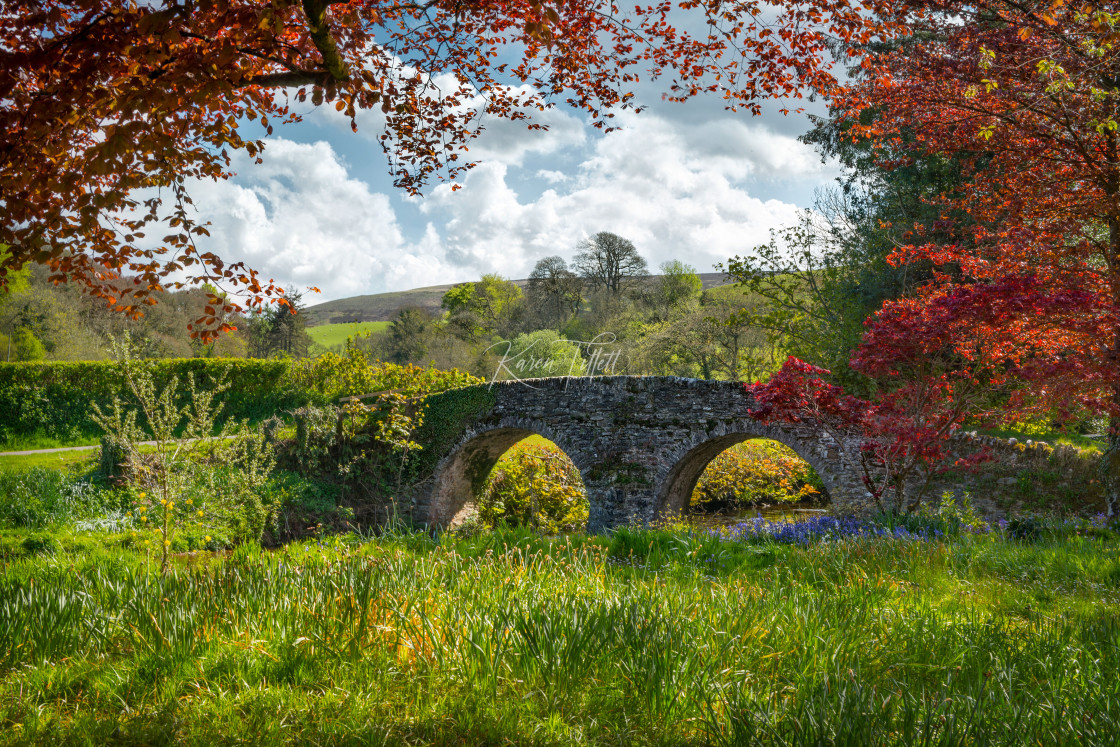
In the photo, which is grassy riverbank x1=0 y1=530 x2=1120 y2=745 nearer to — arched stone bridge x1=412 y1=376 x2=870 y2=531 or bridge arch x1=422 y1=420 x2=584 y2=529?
arched stone bridge x1=412 y1=376 x2=870 y2=531

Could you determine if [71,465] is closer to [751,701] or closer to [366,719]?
[366,719]

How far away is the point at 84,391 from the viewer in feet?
70.3

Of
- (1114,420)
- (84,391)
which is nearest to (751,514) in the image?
(1114,420)

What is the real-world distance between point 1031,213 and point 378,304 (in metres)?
78.7

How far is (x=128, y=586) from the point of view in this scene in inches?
147

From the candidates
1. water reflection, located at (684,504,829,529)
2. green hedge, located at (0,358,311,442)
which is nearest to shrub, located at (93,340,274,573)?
green hedge, located at (0,358,311,442)

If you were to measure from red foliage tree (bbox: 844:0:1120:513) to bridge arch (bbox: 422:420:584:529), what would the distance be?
817cm

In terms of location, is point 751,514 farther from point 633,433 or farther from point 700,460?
point 633,433

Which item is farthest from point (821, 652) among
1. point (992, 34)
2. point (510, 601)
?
point (992, 34)

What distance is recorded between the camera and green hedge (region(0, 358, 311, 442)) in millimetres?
20781

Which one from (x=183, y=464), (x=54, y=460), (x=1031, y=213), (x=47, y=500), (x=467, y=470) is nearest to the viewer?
(x=183, y=464)

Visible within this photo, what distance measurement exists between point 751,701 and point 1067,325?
303 inches

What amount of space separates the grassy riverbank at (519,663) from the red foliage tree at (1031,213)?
4650 mm

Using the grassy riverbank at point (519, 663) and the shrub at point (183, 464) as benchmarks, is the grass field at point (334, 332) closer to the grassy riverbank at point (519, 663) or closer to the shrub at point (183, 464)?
the shrub at point (183, 464)
